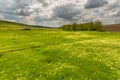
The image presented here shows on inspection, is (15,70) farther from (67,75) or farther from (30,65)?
(67,75)

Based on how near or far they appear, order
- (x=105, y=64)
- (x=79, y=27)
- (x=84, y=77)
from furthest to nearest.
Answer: (x=79, y=27)
(x=105, y=64)
(x=84, y=77)

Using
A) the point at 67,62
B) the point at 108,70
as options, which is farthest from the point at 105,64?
the point at 67,62

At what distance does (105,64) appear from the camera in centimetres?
2702

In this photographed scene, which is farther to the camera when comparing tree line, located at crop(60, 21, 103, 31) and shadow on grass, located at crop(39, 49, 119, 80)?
tree line, located at crop(60, 21, 103, 31)

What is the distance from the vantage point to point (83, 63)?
27.8 m

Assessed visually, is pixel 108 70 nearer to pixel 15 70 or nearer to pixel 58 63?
pixel 58 63

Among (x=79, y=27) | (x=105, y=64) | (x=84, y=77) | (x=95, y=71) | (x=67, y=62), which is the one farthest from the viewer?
(x=79, y=27)

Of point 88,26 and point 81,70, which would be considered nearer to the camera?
point 81,70

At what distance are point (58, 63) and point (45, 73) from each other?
169 inches

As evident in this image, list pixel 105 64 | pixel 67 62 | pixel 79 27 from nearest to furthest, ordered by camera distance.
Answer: pixel 105 64, pixel 67 62, pixel 79 27

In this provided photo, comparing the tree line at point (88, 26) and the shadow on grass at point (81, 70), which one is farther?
the tree line at point (88, 26)

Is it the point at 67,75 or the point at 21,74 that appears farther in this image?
the point at 21,74

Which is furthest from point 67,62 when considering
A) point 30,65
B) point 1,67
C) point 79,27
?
point 79,27

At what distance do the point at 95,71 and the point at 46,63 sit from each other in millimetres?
7813
